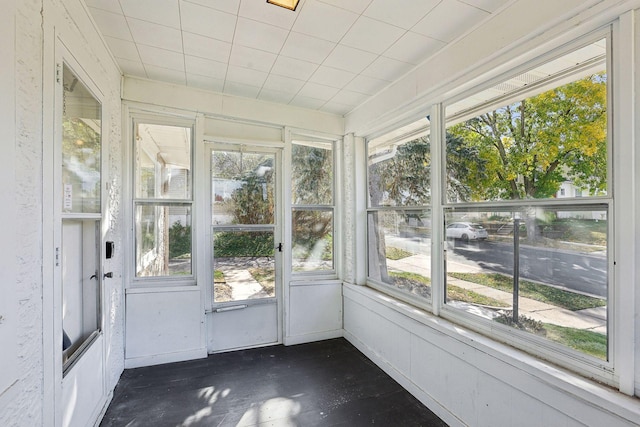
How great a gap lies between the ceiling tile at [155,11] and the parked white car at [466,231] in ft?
8.05

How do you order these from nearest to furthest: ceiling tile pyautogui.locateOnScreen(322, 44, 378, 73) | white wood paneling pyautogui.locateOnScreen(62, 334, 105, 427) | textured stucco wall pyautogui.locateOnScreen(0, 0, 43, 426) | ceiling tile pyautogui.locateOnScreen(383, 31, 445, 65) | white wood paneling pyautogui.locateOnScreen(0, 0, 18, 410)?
1. white wood paneling pyautogui.locateOnScreen(0, 0, 18, 410)
2. textured stucco wall pyautogui.locateOnScreen(0, 0, 43, 426)
3. white wood paneling pyautogui.locateOnScreen(62, 334, 105, 427)
4. ceiling tile pyautogui.locateOnScreen(383, 31, 445, 65)
5. ceiling tile pyautogui.locateOnScreen(322, 44, 378, 73)

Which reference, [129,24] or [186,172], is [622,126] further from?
[186,172]

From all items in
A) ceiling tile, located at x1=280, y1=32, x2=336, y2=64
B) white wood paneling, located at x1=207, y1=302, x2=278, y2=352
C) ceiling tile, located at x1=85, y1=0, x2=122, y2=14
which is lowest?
white wood paneling, located at x1=207, y1=302, x2=278, y2=352

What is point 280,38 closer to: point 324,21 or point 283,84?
point 324,21

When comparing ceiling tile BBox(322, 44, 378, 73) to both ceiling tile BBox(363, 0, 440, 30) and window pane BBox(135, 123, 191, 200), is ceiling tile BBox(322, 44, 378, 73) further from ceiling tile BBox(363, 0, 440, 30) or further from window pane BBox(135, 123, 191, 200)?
window pane BBox(135, 123, 191, 200)

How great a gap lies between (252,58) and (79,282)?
2.10m

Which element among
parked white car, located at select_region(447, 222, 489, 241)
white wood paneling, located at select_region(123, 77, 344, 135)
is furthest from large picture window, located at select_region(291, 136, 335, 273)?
parked white car, located at select_region(447, 222, 489, 241)

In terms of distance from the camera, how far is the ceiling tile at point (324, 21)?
6.01ft

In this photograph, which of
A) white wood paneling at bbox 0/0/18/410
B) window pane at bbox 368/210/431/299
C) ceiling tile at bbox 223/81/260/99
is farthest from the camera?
ceiling tile at bbox 223/81/260/99

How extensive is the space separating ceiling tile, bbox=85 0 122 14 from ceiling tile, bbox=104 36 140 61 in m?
0.37

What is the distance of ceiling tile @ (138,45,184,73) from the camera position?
2.32 m

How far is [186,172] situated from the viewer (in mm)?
3100

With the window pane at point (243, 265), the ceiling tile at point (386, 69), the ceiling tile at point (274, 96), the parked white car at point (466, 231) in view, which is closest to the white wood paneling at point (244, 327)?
the window pane at point (243, 265)

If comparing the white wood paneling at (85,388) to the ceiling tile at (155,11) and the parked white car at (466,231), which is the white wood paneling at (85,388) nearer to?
the ceiling tile at (155,11)
